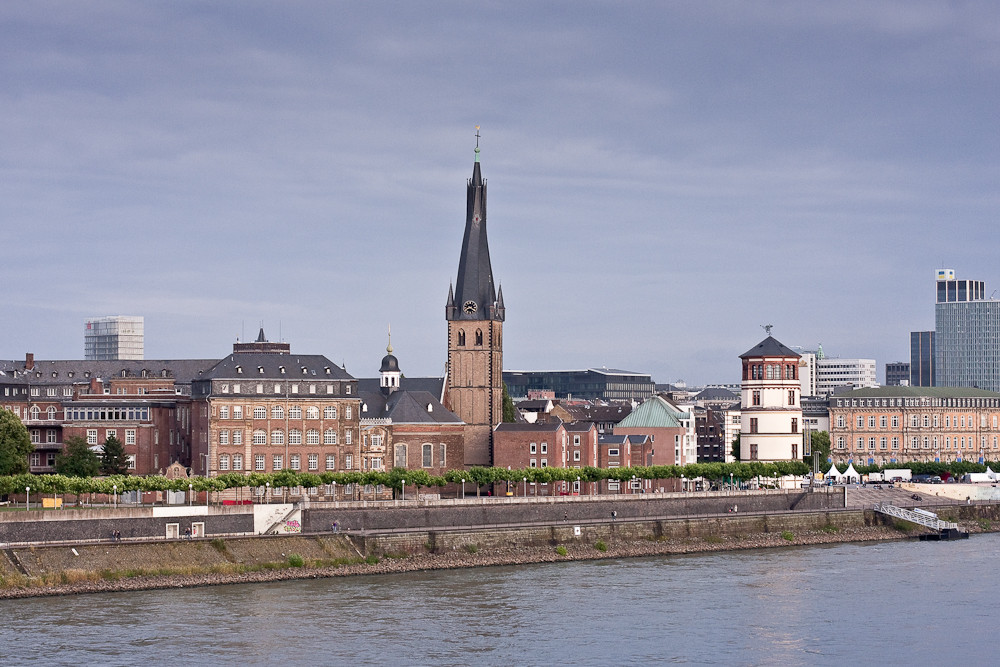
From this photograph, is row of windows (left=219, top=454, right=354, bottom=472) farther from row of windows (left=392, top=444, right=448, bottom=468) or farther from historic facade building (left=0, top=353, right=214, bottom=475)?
row of windows (left=392, top=444, right=448, bottom=468)

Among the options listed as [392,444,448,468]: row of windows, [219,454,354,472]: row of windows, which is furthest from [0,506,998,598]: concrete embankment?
[392,444,448,468]: row of windows

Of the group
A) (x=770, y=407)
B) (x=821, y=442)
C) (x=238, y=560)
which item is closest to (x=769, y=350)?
(x=770, y=407)

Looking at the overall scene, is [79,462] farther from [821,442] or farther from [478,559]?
[821,442]

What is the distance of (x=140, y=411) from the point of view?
413 ft

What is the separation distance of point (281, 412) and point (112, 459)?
1359 centimetres

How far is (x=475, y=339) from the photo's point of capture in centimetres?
13925

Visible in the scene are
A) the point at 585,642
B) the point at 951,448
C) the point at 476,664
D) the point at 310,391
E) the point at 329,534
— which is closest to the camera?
the point at 476,664

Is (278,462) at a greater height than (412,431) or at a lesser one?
lesser

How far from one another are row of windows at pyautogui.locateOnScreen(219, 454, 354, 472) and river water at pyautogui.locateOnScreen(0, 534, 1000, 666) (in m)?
33.3

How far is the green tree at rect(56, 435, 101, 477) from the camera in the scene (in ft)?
370

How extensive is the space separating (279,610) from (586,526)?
109 feet

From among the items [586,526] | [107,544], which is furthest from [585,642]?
[586,526]

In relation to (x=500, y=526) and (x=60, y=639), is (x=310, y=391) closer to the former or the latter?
(x=500, y=526)

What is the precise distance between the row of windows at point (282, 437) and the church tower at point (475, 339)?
16.0m
